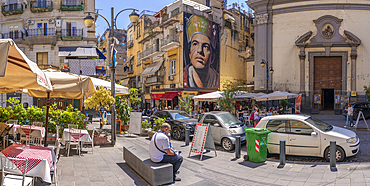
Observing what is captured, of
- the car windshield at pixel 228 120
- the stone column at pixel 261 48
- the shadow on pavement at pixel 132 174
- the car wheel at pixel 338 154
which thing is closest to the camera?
the shadow on pavement at pixel 132 174

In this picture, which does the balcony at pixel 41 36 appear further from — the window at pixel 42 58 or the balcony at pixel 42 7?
the balcony at pixel 42 7

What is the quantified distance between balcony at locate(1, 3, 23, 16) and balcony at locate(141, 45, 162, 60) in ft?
52.2

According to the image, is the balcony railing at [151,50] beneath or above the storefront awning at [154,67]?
above

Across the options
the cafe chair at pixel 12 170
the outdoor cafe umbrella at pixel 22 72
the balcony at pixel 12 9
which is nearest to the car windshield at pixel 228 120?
the outdoor cafe umbrella at pixel 22 72

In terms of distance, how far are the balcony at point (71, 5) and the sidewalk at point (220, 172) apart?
2443 cm

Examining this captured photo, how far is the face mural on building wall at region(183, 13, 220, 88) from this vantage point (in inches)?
1208

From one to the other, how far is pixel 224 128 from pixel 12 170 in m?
7.97

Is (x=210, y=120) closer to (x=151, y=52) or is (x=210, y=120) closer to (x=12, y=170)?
(x=12, y=170)

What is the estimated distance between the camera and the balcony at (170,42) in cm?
3045

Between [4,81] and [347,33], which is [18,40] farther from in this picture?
[347,33]

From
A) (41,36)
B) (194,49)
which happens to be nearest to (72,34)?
(41,36)

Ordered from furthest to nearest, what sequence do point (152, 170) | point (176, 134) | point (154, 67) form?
1. point (154, 67)
2. point (176, 134)
3. point (152, 170)

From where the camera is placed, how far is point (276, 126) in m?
9.02

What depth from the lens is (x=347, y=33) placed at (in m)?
24.0
